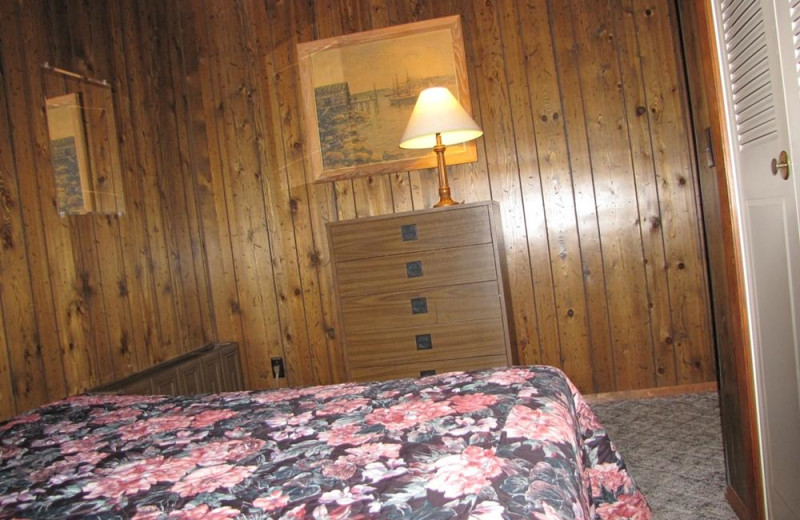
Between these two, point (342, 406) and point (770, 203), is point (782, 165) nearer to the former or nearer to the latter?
point (770, 203)

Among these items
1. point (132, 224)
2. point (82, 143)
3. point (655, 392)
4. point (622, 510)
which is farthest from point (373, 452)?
point (655, 392)

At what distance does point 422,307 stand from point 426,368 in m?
0.27

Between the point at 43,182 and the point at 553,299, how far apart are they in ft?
7.63

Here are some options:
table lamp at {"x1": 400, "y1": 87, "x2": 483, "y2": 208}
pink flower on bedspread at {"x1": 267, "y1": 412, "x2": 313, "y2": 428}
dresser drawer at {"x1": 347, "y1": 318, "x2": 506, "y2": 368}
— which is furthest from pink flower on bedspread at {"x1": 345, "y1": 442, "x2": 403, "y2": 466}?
table lamp at {"x1": 400, "y1": 87, "x2": 483, "y2": 208}

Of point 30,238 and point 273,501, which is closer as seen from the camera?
point 273,501

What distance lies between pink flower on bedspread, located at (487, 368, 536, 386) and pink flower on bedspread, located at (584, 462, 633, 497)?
0.27 m

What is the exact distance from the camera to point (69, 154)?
2572 mm

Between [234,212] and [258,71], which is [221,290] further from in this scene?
[258,71]

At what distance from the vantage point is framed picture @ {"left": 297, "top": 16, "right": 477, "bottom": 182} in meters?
3.16

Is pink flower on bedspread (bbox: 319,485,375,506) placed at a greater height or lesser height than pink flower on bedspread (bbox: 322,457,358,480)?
lesser

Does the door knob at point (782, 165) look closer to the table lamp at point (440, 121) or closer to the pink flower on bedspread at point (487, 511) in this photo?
the pink flower on bedspread at point (487, 511)

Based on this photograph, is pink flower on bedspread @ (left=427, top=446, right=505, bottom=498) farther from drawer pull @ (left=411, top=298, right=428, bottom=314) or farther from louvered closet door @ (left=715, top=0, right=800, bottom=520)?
drawer pull @ (left=411, top=298, right=428, bottom=314)

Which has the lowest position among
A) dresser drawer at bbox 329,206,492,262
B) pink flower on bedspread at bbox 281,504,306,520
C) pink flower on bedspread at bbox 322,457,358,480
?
pink flower on bedspread at bbox 281,504,306,520

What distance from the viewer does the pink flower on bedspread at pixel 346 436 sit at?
1142 mm
